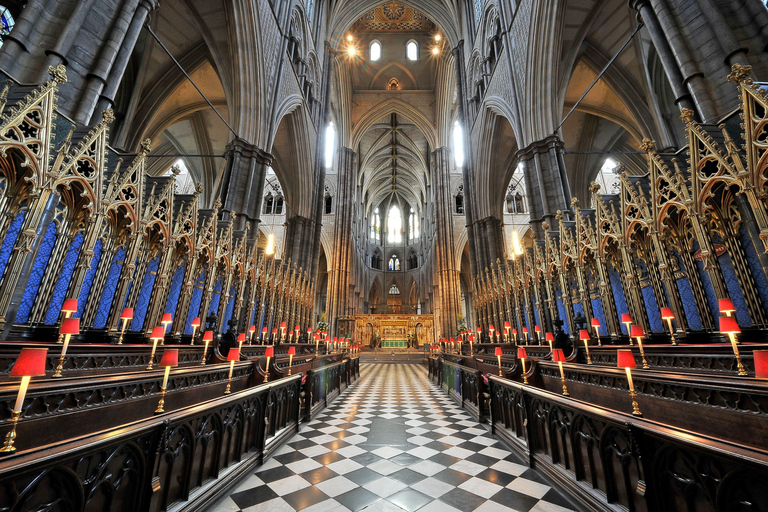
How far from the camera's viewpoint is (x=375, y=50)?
86.0 ft

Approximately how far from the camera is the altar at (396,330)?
996 inches

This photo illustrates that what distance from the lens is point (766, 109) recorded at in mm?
3561

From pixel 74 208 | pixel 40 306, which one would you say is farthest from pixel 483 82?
pixel 40 306

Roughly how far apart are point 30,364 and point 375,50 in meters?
30.9

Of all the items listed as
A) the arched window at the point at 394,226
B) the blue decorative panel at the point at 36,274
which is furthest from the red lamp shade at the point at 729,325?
the arched window at the point at 394,226

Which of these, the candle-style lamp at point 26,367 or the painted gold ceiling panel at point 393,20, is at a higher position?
the painted gold ceiling panel at point 393,20

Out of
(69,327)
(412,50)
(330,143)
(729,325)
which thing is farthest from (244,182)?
(412,50)

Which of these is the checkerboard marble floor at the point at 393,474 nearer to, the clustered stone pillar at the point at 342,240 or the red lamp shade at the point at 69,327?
the red lamp shade at the point at 69,327

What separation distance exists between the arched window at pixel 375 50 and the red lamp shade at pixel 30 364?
30.2m

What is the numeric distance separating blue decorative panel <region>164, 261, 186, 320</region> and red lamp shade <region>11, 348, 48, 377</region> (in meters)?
5.91

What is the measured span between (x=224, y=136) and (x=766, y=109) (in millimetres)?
18692

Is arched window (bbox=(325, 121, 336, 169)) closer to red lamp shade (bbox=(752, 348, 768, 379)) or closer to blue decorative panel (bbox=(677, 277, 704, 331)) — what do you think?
blue decorative panel (bbox=(677, 277, 704, 331))

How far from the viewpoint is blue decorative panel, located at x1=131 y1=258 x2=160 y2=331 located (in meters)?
5.86

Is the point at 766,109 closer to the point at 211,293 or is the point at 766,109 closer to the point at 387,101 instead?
the point at 211,293
